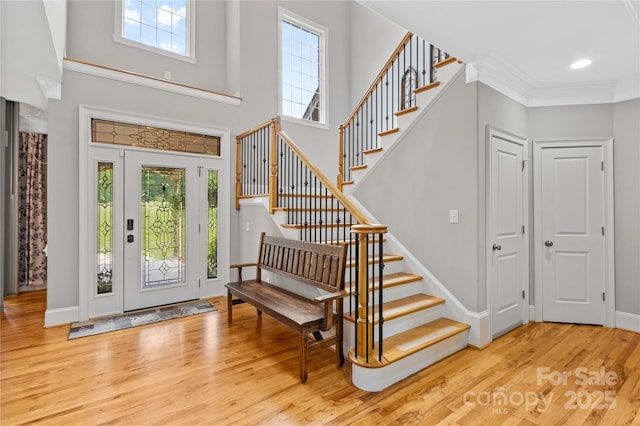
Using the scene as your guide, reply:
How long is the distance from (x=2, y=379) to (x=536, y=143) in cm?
542

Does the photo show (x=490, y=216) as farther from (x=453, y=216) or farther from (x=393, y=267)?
(x=393, y=267)

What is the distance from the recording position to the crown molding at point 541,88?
9.84 feet

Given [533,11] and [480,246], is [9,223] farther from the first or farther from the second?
[533,11]

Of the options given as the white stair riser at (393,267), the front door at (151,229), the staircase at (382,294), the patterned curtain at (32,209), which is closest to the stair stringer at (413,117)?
the staircase at (382,294)

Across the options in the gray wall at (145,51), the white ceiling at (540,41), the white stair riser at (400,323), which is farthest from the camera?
the gray wall at (145,51)

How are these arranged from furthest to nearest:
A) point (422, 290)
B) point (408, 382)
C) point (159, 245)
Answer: point (159, 245) < point (422, 290) < point (408, 382)

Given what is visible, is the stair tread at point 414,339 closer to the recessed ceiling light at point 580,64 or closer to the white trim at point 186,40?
the recessed ceiling light at point 580,64

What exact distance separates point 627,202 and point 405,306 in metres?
2.69

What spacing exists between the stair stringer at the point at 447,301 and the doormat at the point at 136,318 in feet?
7.98

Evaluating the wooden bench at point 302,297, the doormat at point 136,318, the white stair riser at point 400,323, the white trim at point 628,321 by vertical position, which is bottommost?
the doormat at point 136,318

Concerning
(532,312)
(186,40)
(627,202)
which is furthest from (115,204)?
(627,202)

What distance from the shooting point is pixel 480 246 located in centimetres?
301

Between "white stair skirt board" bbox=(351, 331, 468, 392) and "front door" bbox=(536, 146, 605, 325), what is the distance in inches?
64.6

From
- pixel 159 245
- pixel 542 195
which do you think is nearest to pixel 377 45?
pixel 542 195
